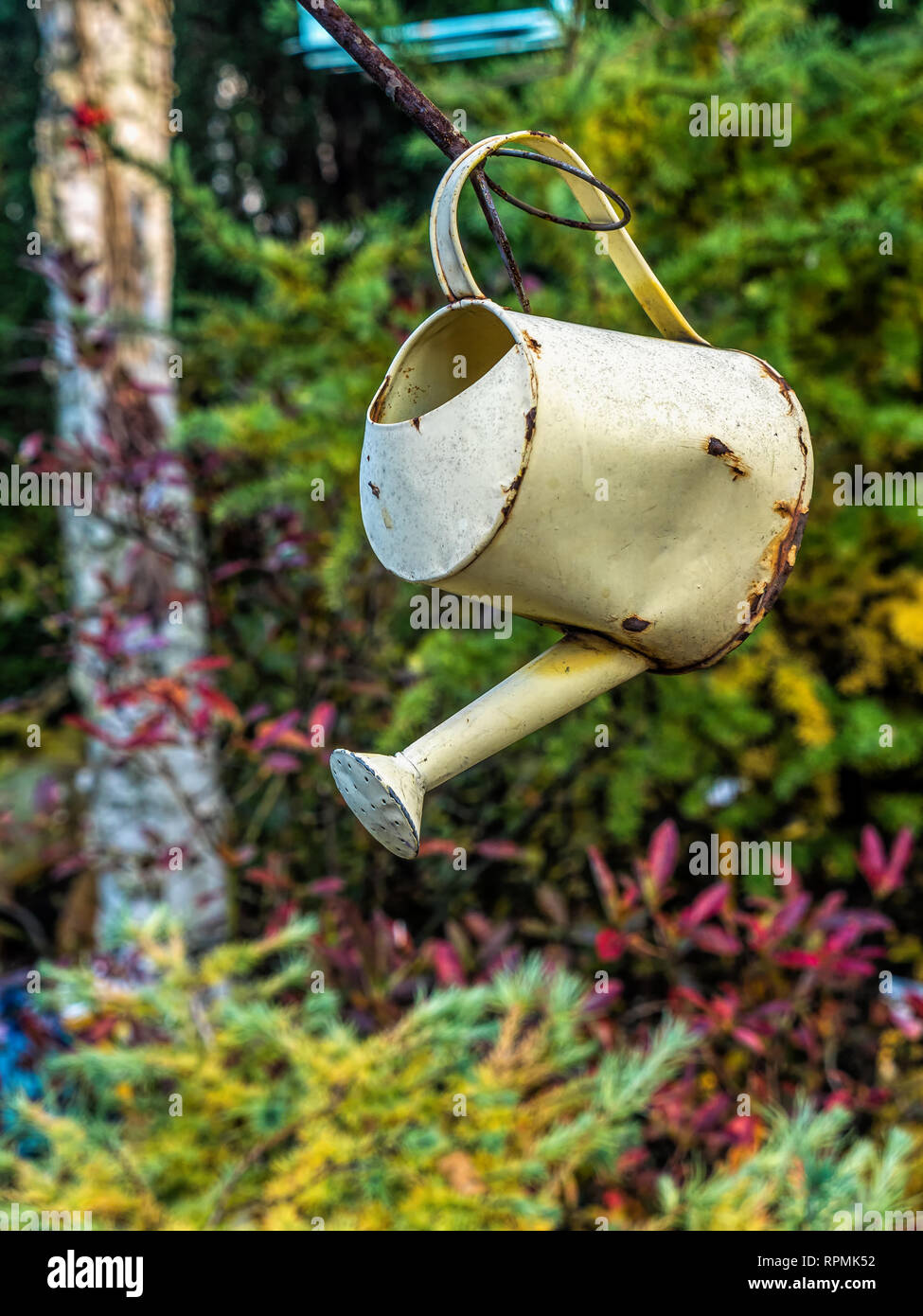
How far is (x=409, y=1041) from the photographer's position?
1517 millimetres

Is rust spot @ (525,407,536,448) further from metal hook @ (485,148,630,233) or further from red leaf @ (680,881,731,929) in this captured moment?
red leaf @ (680,881,731,929)

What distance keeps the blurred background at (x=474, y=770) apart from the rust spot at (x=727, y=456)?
104 cm

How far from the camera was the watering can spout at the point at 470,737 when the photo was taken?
51cm

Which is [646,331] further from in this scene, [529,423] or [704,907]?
[529,423]

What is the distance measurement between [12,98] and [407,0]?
6.48 ft

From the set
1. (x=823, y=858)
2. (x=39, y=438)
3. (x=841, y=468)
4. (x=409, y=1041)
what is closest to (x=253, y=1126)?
(x=409, y=1041)

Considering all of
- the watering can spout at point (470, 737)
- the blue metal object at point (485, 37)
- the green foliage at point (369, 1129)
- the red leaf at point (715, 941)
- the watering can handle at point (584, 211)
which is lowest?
the green foliage at point (369, 1129)

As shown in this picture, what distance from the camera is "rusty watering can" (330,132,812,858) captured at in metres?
0.51

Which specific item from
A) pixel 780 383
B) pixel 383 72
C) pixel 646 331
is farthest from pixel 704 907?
pixel 383 72

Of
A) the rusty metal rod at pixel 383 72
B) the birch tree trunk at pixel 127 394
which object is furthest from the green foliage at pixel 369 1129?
the rusty metal rod at pixel 383 72

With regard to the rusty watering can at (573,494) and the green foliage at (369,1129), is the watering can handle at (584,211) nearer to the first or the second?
the rusty watering can at (573,494)

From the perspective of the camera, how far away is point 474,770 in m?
2.45

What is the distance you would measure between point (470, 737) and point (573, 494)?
14 centimetres
